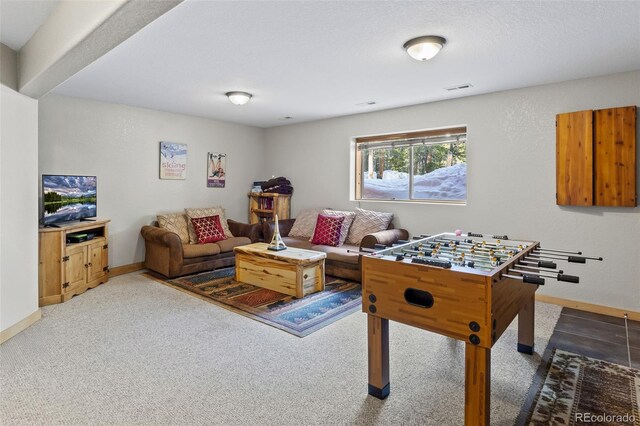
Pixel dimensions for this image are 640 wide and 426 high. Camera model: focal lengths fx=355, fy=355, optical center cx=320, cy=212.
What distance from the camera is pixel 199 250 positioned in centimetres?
493

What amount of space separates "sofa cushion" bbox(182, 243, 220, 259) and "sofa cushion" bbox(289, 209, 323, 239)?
4.45 feet

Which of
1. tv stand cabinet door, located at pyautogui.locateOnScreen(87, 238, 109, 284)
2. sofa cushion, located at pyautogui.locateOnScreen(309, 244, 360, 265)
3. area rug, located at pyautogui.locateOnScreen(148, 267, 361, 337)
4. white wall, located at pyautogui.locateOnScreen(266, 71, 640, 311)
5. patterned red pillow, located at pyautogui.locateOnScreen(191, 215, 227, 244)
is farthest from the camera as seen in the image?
Result: patterned red pillow, located at pyautogui.locateOnScreen(191, 215, 227, 244)

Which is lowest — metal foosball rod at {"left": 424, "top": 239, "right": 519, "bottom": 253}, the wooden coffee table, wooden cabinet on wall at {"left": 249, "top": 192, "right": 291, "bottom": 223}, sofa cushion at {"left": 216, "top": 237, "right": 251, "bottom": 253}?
the wooden coffee table

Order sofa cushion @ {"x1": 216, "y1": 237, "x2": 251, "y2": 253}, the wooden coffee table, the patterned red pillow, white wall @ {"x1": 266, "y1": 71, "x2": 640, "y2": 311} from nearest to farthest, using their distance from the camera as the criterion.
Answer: white wall @ {"x1": 266, "y1": 71, "x2": 640, "y2": 311} < the wooden coffee table < sofa cushion @ {"x1": 216, "y1": 237, "x2": 251, "y2": 253} < the patterned red pillow

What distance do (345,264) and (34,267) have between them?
326cm

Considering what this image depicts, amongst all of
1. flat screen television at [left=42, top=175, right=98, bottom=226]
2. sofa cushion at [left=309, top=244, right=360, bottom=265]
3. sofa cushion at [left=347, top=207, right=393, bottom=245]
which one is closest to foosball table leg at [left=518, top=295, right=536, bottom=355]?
sofa cushion at [left=309, top=244, right=360, bottom=265]

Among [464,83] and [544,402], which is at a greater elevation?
[464,83]

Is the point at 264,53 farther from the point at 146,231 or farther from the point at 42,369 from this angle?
the point at 146,231

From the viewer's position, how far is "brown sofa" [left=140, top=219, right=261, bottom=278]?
4664 millimetres

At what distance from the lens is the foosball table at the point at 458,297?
1.70 m

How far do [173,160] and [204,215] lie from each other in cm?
99

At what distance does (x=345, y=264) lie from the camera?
463 centimetres

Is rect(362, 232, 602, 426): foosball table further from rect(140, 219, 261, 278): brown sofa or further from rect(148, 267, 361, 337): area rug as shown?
rect(140, 219, 261, 278): brown sofa

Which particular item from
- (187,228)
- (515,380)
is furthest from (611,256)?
(187,228)
